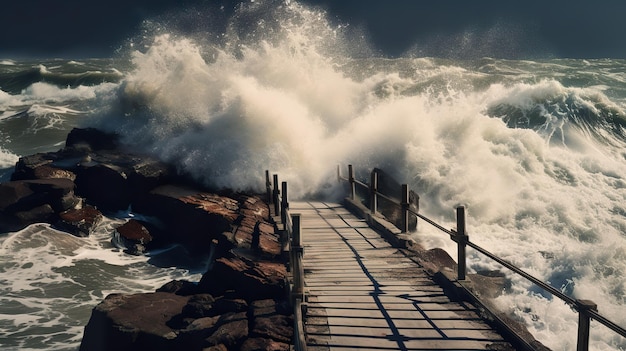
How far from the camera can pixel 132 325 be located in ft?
22.3

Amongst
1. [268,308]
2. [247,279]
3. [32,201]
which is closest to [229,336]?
[268,308]

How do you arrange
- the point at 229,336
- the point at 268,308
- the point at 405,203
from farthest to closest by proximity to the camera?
the point at 405,203
the point at 268,308
the point at 229,336

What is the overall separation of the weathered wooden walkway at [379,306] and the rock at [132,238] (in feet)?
17.2

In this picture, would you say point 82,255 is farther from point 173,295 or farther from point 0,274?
point 173,295

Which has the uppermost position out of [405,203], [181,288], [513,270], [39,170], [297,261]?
[39,170]

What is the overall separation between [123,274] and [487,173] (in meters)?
12.4

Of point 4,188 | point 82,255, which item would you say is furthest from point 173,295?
point 4,188

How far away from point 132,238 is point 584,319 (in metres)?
10.9

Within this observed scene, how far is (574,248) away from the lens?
1189cm

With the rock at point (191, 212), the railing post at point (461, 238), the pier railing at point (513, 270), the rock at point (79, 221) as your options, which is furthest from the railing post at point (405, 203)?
the rock at point (79, 221)

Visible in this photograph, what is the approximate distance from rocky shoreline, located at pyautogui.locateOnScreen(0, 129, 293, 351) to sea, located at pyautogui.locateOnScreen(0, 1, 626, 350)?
1.65 ft

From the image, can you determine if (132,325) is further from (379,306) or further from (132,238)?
(132,238)

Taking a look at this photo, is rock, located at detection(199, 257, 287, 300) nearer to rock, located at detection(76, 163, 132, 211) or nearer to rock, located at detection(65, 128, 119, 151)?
rock, located at detection(76, 163, 132, 211)

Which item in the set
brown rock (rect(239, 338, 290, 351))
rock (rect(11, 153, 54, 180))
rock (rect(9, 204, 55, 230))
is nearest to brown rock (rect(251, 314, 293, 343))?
brown rock (rect(239, 338, 290, 351))
